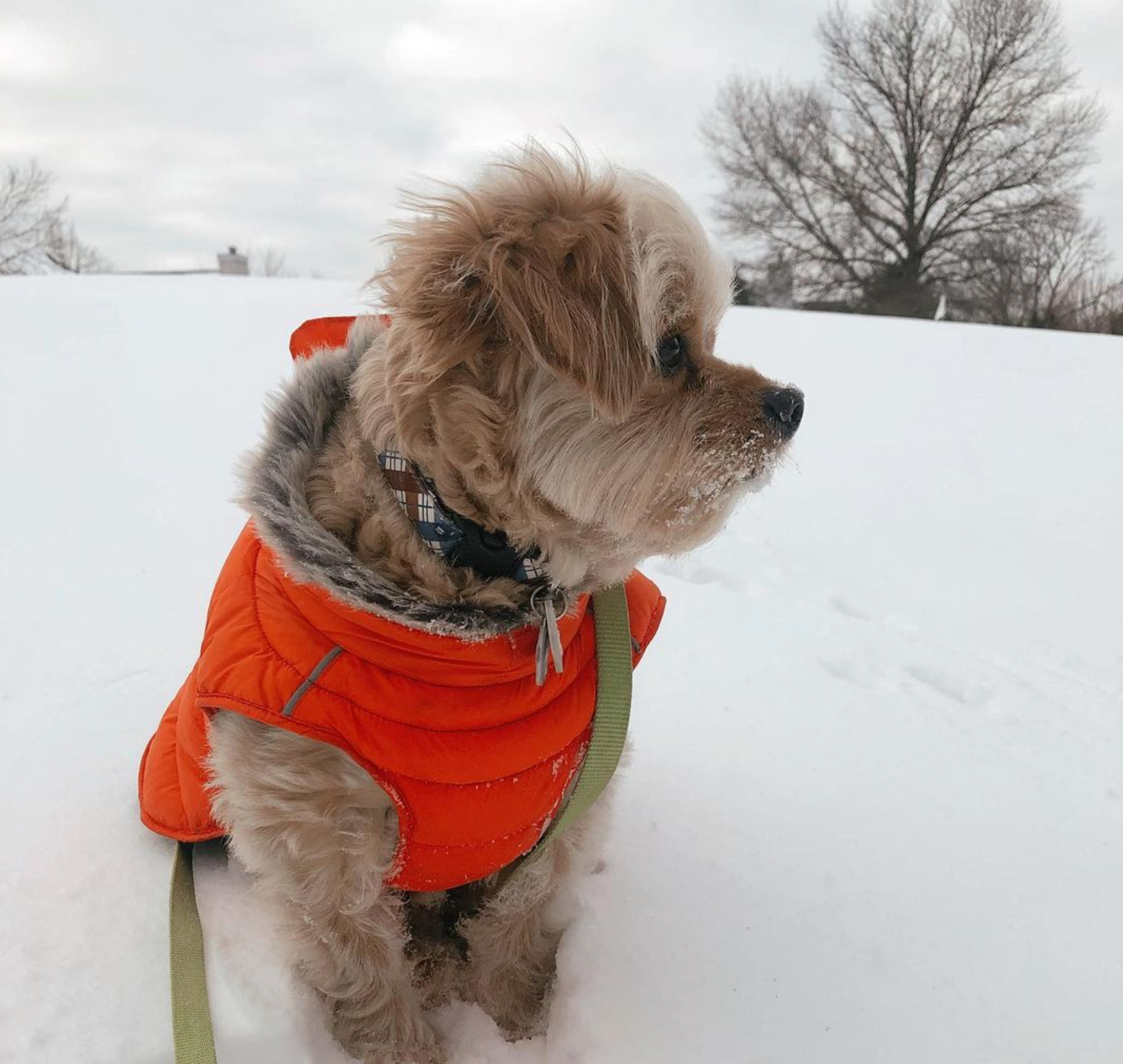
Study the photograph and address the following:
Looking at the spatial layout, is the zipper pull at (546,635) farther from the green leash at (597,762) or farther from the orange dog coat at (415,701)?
the green leash at (597,762)

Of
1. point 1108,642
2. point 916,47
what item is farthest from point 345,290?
point 916,47

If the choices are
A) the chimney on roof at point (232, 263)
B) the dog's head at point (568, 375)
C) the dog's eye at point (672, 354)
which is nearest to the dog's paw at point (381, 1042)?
the dog's head at point (568, 375)

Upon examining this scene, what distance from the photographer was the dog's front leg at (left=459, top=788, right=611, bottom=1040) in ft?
6.57

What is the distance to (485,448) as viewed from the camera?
1557 mm

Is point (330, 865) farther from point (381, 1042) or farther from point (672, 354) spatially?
point (672, 354)

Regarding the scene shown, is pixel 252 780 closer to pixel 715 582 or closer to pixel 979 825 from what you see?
pixel 979 825

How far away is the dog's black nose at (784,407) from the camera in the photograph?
1.74 meters

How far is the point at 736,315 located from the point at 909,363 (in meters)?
3.02

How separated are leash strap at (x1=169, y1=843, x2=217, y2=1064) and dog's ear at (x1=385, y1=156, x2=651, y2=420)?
1.35m

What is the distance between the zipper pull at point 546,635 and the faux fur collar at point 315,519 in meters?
0.03

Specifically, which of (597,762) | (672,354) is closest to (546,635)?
(597,762)

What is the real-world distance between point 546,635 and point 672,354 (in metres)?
0.66

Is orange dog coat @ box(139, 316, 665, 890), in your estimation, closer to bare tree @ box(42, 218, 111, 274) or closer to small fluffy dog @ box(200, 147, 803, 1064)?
small fluffy dog @ box(200, 147, 803, 1064)

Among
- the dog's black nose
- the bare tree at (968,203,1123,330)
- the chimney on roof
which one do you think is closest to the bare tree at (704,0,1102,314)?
the bare tree at (968,203,1123,330)
